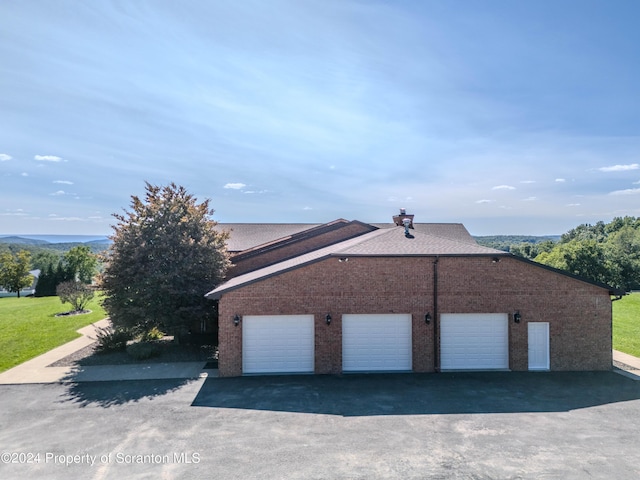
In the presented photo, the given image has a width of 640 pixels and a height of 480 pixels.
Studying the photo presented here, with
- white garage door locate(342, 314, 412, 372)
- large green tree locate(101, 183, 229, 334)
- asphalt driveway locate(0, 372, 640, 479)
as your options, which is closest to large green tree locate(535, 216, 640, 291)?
asphalt driveway locate(0, 372, 640, 479)

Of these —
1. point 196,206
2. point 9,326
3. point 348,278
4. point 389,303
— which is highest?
point 196,206

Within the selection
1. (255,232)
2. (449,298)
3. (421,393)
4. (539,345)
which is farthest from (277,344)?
(255,232)

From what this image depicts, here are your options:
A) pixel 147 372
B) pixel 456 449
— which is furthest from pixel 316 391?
pixel 147 372

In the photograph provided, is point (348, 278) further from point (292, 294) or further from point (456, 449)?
point (456, 449)

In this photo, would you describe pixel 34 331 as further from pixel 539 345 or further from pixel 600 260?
pixel 600 260

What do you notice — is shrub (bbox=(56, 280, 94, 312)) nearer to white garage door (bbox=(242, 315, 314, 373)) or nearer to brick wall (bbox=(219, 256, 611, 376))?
white garage door (bbox=(242, 315, 314, 373))

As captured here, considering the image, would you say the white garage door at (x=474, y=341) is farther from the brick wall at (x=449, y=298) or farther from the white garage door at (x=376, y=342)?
the white garage door at (x=376, y=342)
